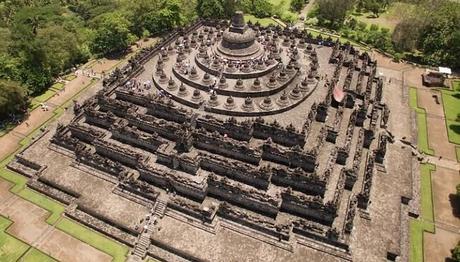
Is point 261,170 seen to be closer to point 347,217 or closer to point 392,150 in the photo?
point 347,217

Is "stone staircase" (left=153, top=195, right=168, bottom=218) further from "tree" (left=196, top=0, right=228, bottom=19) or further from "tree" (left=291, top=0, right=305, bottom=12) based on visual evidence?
"tree" (left=291, top=0, right=305, bottom=12)

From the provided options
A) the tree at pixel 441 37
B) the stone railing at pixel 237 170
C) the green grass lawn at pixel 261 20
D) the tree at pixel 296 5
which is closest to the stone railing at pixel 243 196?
the stone railing at pixel 237 170

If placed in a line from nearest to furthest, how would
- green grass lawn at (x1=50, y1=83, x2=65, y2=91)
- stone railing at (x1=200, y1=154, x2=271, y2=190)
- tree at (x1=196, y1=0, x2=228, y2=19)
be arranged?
1. stone railing at (x1=200, y1=154, x2=271, y2=190)
2. green grass lawn at (x1=50, y1=83, x2=65, y2=91)
3. tree at (x1=196, y1=0, x2=228, y2=19)

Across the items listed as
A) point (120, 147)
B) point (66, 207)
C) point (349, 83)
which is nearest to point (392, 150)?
point (349, 83)

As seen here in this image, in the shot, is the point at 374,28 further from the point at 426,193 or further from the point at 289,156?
the point at 289,156

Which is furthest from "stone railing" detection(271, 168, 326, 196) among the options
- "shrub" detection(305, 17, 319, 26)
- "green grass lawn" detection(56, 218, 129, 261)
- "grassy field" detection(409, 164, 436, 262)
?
"shrub" detection(305, 17, 319, 26)

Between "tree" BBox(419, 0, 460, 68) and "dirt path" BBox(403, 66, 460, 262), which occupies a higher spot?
"tree" BBox(419, 0, 460, 68)

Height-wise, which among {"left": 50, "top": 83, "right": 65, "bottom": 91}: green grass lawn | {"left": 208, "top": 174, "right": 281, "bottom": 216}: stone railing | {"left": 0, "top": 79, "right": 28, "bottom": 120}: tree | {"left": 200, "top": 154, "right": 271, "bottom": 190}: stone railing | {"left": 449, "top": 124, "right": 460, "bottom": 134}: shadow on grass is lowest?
{"left": 208, "top": 174, "right": 281, "bottom": 216}: stone railing
